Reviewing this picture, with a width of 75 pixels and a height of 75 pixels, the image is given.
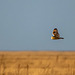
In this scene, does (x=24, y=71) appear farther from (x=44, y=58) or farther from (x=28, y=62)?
(x=44, y=58)

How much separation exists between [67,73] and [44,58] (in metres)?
0.19

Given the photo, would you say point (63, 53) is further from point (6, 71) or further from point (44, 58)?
point (6, 71)

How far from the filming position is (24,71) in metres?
1.22

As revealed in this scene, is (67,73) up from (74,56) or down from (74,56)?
down

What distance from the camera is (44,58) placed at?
1214mm

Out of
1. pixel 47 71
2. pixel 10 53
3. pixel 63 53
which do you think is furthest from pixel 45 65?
pixel 10 53

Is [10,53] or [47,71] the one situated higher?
[10,53]

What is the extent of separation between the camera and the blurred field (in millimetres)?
1185

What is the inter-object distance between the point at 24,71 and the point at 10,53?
0.16 m

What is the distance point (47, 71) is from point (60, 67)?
10 cm

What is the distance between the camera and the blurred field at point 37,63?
118cm

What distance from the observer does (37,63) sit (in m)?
1.22

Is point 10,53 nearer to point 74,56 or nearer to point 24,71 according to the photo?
point 24,71

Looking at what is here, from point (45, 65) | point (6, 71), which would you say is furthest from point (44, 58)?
point (6, 71)
